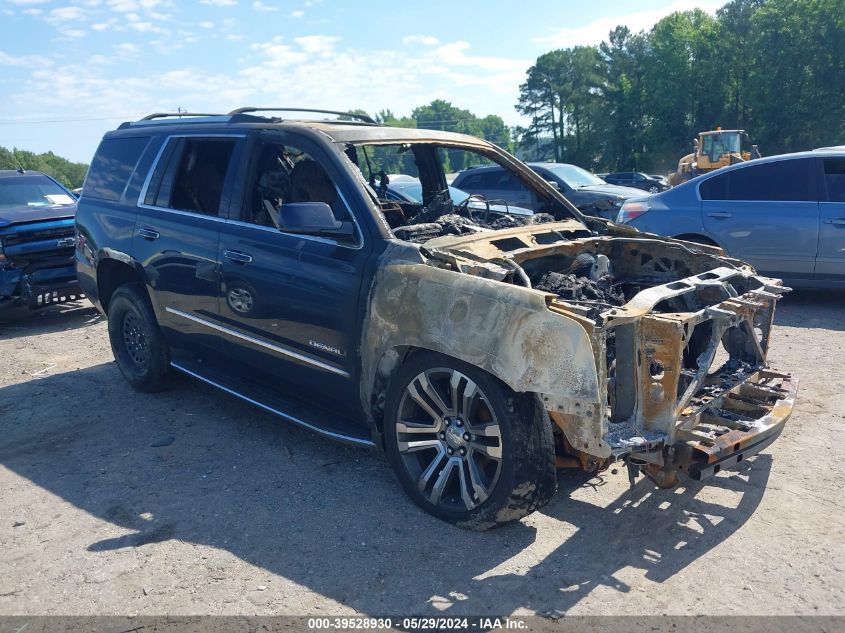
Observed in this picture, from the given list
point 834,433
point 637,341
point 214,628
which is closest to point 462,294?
point 637,341

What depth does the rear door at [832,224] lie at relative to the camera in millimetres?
7605

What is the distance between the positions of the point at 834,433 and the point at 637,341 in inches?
91.6

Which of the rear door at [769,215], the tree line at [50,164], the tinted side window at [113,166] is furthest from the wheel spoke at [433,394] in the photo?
the tree line at [50,164]

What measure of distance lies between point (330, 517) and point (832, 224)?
6.55m

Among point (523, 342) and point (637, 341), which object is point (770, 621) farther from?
point (523, 342)

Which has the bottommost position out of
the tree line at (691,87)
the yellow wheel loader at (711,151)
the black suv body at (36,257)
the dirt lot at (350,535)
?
the dirt lot at (350,535)

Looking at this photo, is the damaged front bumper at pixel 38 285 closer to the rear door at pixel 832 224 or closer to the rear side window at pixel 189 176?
the rear side window at pixel 189 176

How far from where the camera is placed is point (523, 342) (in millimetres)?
3250

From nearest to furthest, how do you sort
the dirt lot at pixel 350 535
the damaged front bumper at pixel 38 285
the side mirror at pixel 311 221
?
the dirt lot at pixel 350 535 → the side mirror at pixel 311 221 → the damaged front bumper at pixel 38 285

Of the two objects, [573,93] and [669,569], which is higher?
[573,93]

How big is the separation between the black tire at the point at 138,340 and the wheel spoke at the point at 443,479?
2969 millimetres

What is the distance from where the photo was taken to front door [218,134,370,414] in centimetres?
402

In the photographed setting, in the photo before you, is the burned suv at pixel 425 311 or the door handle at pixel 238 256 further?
the door handle at pixel 238 256

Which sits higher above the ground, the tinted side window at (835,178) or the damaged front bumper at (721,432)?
the tinted side window at (835,178)
